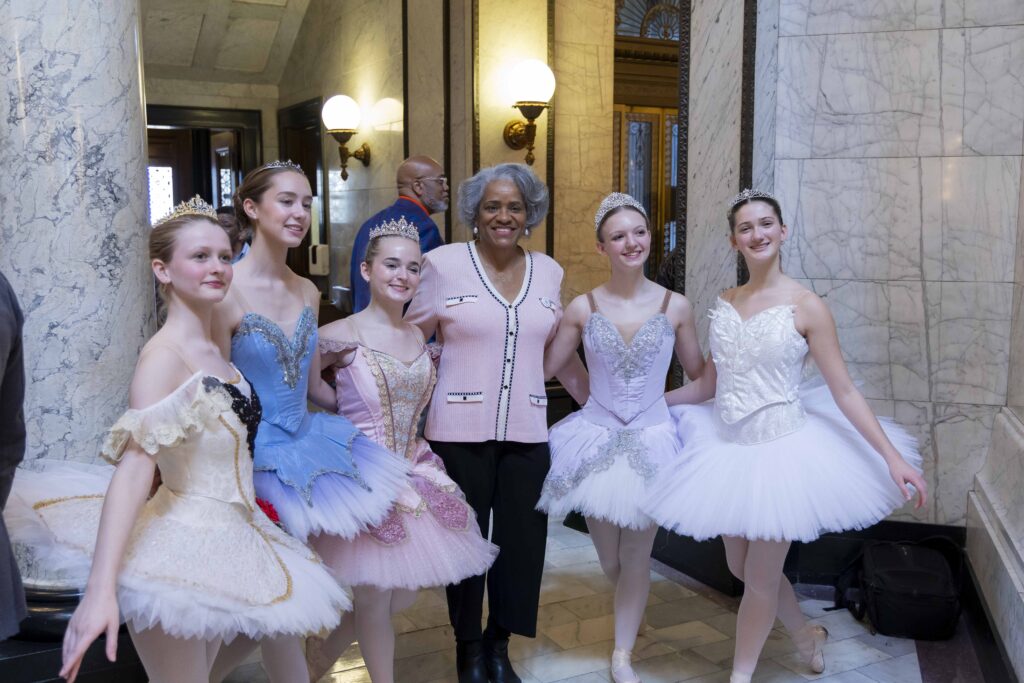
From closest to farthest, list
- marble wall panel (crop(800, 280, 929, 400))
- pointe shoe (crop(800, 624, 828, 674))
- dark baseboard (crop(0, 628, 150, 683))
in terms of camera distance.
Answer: dark baseboard (crop(0, 628, 150, 683)) < pointe shoe (crop(800, 624, 828, 674)) < marble wall panel (crop(800, 280, 929, 400))

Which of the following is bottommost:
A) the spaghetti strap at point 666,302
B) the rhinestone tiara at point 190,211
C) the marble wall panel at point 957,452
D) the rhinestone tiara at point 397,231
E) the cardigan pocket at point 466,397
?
the marble wall panel at point 957,452

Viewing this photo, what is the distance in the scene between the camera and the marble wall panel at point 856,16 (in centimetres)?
419

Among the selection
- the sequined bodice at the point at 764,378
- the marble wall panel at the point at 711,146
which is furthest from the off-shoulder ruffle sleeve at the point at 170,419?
the marble wall panel at the point at 711,146

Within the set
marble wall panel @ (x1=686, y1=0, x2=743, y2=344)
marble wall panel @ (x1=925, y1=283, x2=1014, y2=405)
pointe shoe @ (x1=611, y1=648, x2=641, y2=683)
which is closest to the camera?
pointe shoe @ (x1=611, y1=648, x2=641, y2=683)

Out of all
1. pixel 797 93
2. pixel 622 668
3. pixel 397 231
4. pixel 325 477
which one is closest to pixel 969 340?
pixel 797 93

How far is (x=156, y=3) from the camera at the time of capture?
333 inches

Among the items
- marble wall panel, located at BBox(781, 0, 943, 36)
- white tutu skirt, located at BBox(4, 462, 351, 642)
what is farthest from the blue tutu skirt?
marble wall panel, located at BBox(781, 0, 943, 36)

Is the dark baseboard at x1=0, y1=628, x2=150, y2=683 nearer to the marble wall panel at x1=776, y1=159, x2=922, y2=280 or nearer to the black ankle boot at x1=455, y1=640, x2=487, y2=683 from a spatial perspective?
the black ankle boot at x1=455, y1=640, x2=487, y2=683

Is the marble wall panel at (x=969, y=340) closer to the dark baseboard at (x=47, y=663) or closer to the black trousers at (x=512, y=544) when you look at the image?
the black trousers at (x=512, y=544)

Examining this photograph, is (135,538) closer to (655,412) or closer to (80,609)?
(80,609)

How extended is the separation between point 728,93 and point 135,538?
3.31m

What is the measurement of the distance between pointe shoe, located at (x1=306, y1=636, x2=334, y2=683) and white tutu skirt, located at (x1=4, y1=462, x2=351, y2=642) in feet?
2.91

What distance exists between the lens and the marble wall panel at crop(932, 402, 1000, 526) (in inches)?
168

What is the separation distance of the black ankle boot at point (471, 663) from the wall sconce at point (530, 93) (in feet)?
12.6
